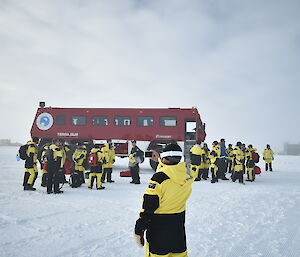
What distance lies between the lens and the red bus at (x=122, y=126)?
12.7 meters

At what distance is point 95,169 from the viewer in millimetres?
7559

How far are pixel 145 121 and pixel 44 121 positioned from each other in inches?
237

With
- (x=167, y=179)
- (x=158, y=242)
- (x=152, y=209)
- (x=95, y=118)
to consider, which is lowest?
(x=158, y=242)

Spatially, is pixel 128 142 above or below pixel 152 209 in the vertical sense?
above

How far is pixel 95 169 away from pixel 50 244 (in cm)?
428

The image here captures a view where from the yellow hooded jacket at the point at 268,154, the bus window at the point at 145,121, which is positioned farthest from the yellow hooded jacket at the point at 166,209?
the yellow hooded jacket at the point at 268,154

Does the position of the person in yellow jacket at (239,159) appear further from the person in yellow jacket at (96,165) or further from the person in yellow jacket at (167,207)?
the person in yellow jacket at (167,207)

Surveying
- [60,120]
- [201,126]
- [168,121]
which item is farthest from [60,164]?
[201,126]

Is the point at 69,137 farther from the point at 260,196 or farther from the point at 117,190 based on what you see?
the point at 260,196

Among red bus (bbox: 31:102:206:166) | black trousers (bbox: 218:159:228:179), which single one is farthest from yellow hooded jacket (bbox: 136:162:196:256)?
red bus (bbox: 31:102:206:166)

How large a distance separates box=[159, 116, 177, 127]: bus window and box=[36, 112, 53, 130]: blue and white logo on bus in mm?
6504

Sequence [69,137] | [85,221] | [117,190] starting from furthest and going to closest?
1. [69,137]
2. [117,190]
3. [85,221]

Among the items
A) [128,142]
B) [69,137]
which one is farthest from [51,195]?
[69,137]

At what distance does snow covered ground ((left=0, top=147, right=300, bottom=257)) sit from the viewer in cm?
321
